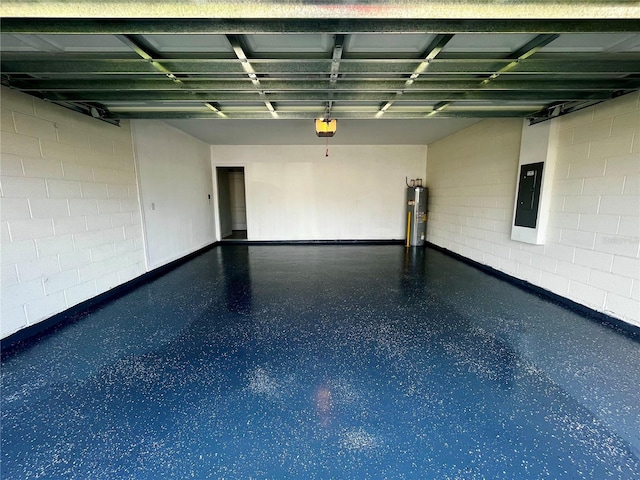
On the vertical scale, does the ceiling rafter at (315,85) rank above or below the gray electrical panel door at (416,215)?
above

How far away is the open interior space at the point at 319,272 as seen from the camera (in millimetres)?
1233

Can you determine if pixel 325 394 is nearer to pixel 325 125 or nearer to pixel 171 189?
pixel 325 125

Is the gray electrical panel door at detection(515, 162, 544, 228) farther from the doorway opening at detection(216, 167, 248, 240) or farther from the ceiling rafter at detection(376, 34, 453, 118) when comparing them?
the doorway opening at detection(216, 167, 248, 240)

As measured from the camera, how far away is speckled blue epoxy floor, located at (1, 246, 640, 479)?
3.88 feet

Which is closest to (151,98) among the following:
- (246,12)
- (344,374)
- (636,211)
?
(246,12)

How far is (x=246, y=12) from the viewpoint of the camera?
122cm

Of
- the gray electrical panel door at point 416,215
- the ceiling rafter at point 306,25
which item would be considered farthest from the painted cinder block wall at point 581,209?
the gray electrical panel door at point 416,215

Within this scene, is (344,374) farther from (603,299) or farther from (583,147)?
(583,147)

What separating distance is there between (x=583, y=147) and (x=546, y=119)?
558mm

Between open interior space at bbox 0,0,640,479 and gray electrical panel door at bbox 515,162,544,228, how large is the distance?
0.10 feet

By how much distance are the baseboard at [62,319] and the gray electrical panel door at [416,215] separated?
5.33 m

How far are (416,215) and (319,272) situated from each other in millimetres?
3230

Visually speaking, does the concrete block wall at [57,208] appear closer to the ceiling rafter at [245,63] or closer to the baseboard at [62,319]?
the baseboard at [62,319]

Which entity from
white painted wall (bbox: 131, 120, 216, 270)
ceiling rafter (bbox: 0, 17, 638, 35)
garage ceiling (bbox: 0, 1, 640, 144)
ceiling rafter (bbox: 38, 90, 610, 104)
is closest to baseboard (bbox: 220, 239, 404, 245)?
white painted wall (bbox: 131, 120, 216, 270)
